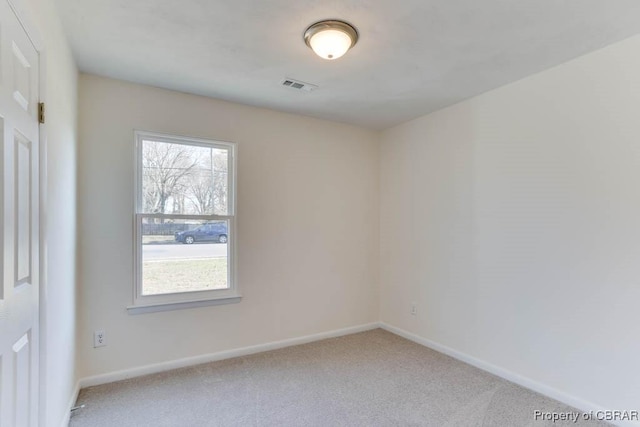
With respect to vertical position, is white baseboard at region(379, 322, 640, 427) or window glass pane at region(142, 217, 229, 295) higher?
window glass pane at region(142, 217, 229, 295)

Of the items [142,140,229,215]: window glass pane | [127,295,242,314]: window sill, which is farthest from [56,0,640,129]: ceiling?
[127,295,242,314]: window sill

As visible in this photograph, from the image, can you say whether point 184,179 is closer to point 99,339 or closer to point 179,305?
point 179,305

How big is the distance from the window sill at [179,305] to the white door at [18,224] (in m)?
1.36

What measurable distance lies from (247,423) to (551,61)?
338cm

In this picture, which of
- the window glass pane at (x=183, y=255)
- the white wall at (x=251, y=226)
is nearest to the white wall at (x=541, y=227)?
the white wall at (x=251, y=226)

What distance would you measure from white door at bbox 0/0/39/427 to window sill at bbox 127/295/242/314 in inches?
53.4

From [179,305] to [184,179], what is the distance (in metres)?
1.17

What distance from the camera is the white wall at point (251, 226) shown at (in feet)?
9.02

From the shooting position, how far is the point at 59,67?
1.99 m

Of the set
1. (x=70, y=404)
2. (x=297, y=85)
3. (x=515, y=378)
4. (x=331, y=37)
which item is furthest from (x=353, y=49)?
(x=70, y=404)

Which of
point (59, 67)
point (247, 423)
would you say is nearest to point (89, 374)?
point (247, 423)

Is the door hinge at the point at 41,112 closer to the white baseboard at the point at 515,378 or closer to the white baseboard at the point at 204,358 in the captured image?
the white baseboard at the point at 204,358

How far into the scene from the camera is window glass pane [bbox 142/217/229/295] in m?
2.97

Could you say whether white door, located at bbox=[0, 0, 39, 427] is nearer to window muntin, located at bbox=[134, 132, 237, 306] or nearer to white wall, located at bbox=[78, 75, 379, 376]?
white wall, located at bbox=[78, 75, 379, 376]
